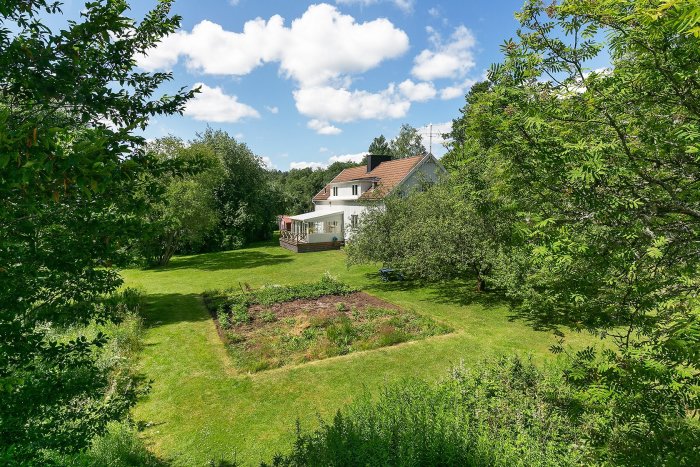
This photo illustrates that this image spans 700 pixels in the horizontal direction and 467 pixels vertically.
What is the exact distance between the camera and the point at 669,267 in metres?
3.71

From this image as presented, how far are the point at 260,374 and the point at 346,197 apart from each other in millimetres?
29207

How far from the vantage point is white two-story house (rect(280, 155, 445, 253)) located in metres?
32.9

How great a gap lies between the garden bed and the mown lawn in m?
0.45

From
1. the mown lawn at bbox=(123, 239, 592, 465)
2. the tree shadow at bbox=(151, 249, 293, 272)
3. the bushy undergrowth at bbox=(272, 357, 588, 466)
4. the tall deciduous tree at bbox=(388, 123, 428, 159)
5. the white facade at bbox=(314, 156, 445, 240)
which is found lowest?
the mown lawn at bbox=(123, 239, 592, 465)

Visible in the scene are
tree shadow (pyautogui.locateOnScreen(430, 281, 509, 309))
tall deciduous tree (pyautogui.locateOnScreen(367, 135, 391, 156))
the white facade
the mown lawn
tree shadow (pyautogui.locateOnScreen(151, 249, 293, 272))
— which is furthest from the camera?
tall deciduous tree (pyautogui.locateOnScreen(367, 135, 391, 156))

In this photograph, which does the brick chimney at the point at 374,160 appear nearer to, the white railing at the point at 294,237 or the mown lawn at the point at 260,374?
the white railing at the point at 294,237

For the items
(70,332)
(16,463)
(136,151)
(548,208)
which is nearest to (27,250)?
(136,151)

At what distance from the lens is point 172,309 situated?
17.5 metres

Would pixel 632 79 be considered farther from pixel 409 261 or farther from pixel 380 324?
pixel 409 261

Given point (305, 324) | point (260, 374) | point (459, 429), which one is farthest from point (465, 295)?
point (459, 429)

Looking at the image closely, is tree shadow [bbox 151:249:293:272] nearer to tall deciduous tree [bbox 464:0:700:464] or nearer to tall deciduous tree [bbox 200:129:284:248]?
tall deciduous tree [bbox 200:129:284:248]

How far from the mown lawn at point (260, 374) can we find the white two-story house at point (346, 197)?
1555cm

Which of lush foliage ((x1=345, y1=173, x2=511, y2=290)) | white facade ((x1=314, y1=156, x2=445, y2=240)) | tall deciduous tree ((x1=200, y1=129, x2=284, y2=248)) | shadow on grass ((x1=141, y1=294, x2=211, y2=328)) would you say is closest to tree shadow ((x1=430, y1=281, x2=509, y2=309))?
lush foliage ((x1=345, y1=173, x2=511, y2=290))

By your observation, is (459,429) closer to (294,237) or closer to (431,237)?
(431,237)
